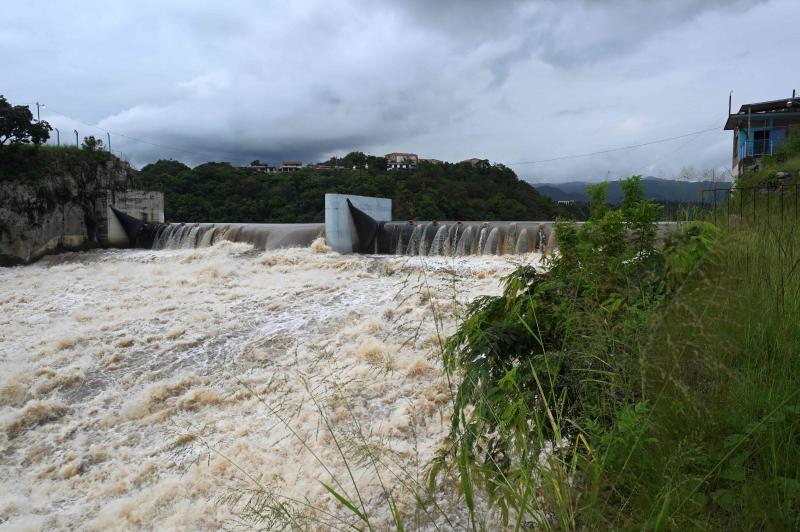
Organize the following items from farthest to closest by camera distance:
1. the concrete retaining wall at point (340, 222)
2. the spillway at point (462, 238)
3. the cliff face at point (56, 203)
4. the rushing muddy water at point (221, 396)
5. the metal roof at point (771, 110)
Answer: the metal roof at point (771, 110)
the cliff face at point (56, 203)
the concrete retaining wall at point (340, 222)
the spillway at point (462, 238)
the rushing muddy water at point (221, 396)

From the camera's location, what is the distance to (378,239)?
1252cm

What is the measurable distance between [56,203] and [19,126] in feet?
9.27

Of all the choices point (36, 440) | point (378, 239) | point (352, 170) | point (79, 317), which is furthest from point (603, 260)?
point (352, 170)

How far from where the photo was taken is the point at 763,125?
17.7 meters

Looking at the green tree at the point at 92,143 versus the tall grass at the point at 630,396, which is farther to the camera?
the green tree at the point at 92,143

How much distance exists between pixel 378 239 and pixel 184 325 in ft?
20.2

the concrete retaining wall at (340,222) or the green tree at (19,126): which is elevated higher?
the green tree at (19,126)

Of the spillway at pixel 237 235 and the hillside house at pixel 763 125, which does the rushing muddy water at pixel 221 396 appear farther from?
the hillside house at pixel 763 125

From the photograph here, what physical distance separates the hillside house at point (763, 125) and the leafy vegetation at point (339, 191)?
7.74 meters

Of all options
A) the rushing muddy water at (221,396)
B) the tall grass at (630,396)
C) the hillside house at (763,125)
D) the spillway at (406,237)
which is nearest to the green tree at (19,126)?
the spillway at (406,237)

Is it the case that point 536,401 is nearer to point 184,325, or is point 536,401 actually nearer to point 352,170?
point 184,325

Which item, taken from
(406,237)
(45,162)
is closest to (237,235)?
(406,237)

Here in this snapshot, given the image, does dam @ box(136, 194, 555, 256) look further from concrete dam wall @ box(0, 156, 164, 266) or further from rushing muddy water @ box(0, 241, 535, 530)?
concrete dam wall @ box(0, 156, 164, 266)

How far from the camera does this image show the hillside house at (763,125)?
17.2m
